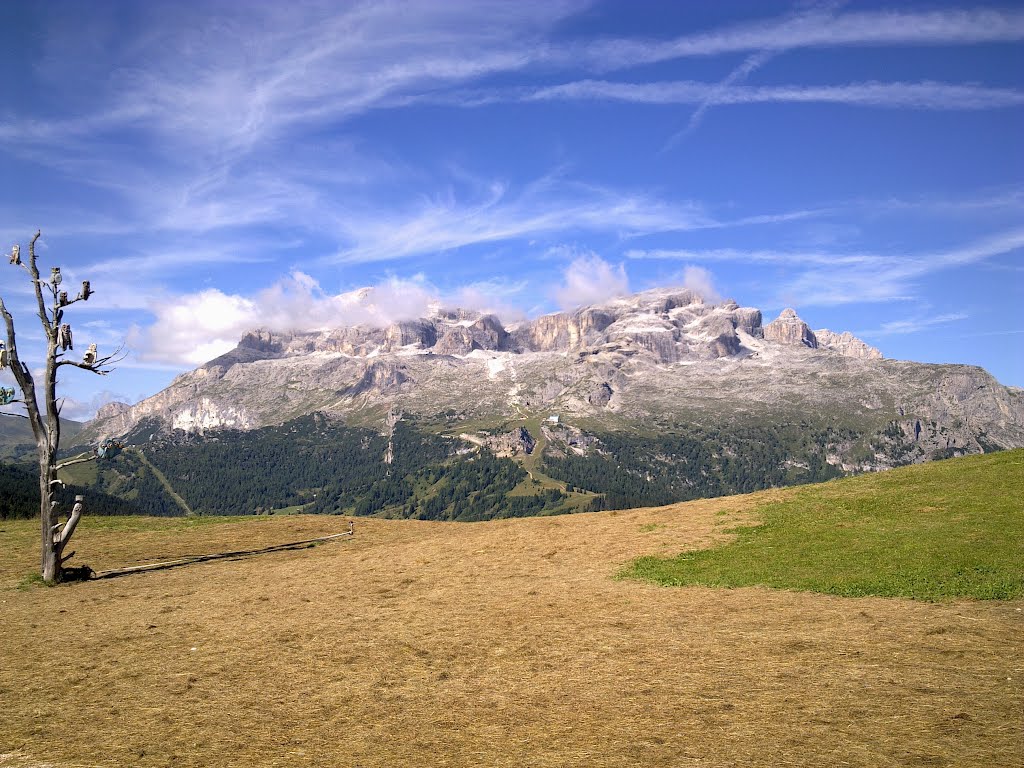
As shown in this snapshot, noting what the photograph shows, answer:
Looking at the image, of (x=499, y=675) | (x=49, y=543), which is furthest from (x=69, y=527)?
(x=499, y=675)

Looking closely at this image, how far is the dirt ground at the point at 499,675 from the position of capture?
12617mm

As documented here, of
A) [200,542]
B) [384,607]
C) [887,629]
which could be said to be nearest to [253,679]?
[384,607]

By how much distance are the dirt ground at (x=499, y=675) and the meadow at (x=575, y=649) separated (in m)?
0.08

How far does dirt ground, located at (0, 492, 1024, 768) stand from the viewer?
12617 mm

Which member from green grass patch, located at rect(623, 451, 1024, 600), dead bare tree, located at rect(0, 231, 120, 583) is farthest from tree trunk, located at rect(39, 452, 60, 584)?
green grass patch, located at rect(623, 451, 1024, 600)

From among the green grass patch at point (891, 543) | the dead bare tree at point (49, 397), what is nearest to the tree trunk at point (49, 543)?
the dead bare tree at point (49, 397)

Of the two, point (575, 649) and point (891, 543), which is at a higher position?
point (891, 543)

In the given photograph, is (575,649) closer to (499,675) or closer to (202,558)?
(499,675)

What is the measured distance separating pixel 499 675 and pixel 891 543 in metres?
19.2

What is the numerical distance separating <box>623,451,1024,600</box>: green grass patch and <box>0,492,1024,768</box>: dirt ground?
161cm

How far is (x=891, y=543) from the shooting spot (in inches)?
1072

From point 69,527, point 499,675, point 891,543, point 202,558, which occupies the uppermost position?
point 69,527

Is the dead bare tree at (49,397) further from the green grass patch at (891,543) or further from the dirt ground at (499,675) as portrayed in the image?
the green grass patch at (891,543)

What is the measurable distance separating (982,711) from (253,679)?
16.9 metres
